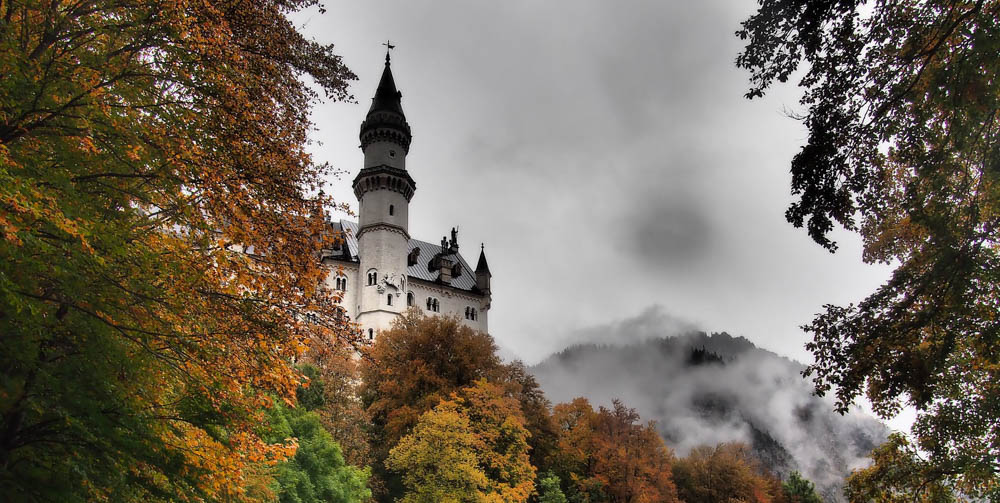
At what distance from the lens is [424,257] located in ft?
236

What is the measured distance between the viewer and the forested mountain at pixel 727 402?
15650 cm

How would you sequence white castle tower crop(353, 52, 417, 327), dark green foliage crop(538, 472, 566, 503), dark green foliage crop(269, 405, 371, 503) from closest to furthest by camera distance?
dark green foliage crop(269, 405, 371, 503), dark green foliage crop(538, 472, 566, 503), white castle tower crop(353, 52, 417, 327)

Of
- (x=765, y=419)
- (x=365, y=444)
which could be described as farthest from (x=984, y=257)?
(x=765, y=419)

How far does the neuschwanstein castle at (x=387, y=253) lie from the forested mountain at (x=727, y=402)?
282 feet

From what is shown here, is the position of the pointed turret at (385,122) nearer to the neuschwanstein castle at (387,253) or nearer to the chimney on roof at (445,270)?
the neuschwanstein castle at (387,253)

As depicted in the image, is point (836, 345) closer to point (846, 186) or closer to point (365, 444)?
point (846, 186)

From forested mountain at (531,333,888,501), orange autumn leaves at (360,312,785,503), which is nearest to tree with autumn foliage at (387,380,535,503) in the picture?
orange autumn leaves at (360,312,785,503)

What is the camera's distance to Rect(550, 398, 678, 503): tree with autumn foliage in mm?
40466

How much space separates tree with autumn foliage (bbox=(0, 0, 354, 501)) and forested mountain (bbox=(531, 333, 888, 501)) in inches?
5597

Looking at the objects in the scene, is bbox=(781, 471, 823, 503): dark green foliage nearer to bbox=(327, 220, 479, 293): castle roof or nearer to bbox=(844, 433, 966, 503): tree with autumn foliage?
bbox=(327, 220, 479, 293): castle roof

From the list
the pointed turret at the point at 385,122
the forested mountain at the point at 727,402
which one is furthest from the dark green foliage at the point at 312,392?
the forested mountain at the point at 727,402

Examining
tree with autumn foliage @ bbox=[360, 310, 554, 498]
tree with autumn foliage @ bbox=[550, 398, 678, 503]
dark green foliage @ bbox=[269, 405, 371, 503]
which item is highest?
tree with autumn foliage @ bbox=[360, 310, 554, 498]

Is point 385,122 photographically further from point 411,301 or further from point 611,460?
point 611,460

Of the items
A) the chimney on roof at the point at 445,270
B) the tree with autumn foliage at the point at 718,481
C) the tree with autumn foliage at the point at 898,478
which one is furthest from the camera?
the chimney on roof at the point at 445,270
